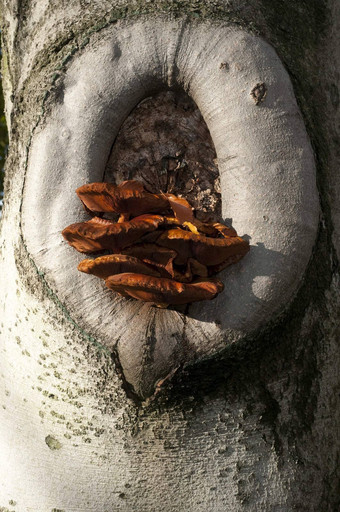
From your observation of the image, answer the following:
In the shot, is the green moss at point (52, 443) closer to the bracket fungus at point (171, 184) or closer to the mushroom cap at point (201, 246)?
the bracket fungus at point (171, 184)

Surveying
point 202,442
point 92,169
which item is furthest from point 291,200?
point 202,442

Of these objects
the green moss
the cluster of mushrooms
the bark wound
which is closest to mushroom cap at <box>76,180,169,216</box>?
the cluster of mushrooms

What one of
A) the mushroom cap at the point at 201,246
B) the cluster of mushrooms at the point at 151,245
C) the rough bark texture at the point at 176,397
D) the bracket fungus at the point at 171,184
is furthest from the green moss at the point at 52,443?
the mushroom cap at the point at 201,246

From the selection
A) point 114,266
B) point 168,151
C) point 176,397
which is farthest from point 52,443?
point 168,151

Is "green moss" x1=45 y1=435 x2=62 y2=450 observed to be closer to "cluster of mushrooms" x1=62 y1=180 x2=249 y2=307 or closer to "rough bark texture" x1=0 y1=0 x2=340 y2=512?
"rough bark texture" x1=0 y1=0 x2=340 y2=512

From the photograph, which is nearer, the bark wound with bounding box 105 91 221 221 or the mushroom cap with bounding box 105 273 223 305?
the mushroom cap with bounding box 105 273 223 305

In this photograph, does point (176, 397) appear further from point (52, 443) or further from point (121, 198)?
point (121, 198)
